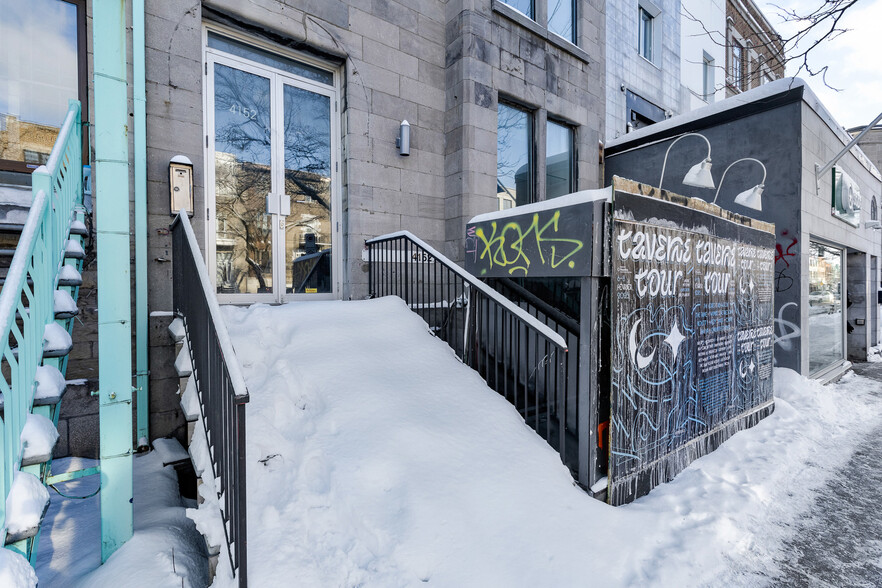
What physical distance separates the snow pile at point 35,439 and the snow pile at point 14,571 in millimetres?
508

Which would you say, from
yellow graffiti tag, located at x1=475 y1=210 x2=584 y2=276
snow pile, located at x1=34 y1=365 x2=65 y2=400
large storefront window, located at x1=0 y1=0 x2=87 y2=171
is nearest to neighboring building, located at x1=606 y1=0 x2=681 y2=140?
yellow graffiti tag, located at x1=475 y1=210 x2=584 y2=276

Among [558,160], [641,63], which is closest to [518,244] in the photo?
[558,160]

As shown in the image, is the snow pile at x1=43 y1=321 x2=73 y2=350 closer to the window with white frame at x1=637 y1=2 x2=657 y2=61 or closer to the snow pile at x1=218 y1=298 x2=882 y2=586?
the snow pile at x1=218 y1=298 x2=882 y2=586

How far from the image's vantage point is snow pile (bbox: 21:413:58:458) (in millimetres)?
1848

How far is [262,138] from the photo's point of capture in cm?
476

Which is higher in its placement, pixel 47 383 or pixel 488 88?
pixel 488 88

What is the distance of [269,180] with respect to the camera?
480cm

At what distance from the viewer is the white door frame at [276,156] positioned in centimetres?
440

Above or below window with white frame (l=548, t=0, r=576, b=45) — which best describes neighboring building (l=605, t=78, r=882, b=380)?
below

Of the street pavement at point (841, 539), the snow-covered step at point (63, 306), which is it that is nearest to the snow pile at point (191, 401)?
the snow-covered step at point (63, 306)

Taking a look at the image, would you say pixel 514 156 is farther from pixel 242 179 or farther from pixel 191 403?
pixel 191 403

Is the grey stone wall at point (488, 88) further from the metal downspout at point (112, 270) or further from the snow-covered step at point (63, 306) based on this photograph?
the snow-covered step at point (63, 306)

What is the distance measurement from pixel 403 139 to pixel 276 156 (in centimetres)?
162

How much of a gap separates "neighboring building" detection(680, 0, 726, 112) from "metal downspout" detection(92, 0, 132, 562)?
37.6ft
